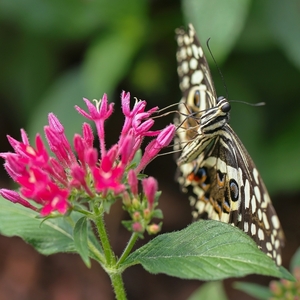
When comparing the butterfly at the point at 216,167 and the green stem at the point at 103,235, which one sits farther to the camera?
the butterfly at the point at 216,167

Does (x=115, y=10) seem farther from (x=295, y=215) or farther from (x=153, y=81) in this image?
(x=295, y=215)

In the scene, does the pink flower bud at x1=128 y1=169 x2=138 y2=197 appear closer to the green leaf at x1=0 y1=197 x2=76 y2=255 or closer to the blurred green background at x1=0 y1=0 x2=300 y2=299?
the green leaf at x1=0 y1=197 x2=76 y2=255

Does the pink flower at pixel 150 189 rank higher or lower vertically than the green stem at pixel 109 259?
higher

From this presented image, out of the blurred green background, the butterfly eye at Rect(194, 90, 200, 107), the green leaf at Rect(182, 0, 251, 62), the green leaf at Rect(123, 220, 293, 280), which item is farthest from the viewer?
the blurred green background

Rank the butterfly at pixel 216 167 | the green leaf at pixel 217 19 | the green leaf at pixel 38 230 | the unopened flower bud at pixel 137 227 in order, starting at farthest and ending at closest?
the green leaf at pixel 217 19 → the butterfly at pixel 216 167 → the green leaf at pixel 38 230 → the unopened flower bud at pixel 137 227

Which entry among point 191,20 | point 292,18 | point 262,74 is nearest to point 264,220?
point 191,20

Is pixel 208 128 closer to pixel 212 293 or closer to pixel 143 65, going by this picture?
pixel 212 293

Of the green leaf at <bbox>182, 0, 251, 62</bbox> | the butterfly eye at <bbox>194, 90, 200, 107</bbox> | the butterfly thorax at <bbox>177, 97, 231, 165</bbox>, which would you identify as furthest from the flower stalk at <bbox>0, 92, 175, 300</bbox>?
the green leaf at <bbox>182, 0, 251, 62</bbox>

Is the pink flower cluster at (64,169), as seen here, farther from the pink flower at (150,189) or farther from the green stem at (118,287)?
the green stem at (118,287)

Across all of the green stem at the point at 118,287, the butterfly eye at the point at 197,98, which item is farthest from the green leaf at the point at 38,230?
the butterfly eye at the point at 197,98
